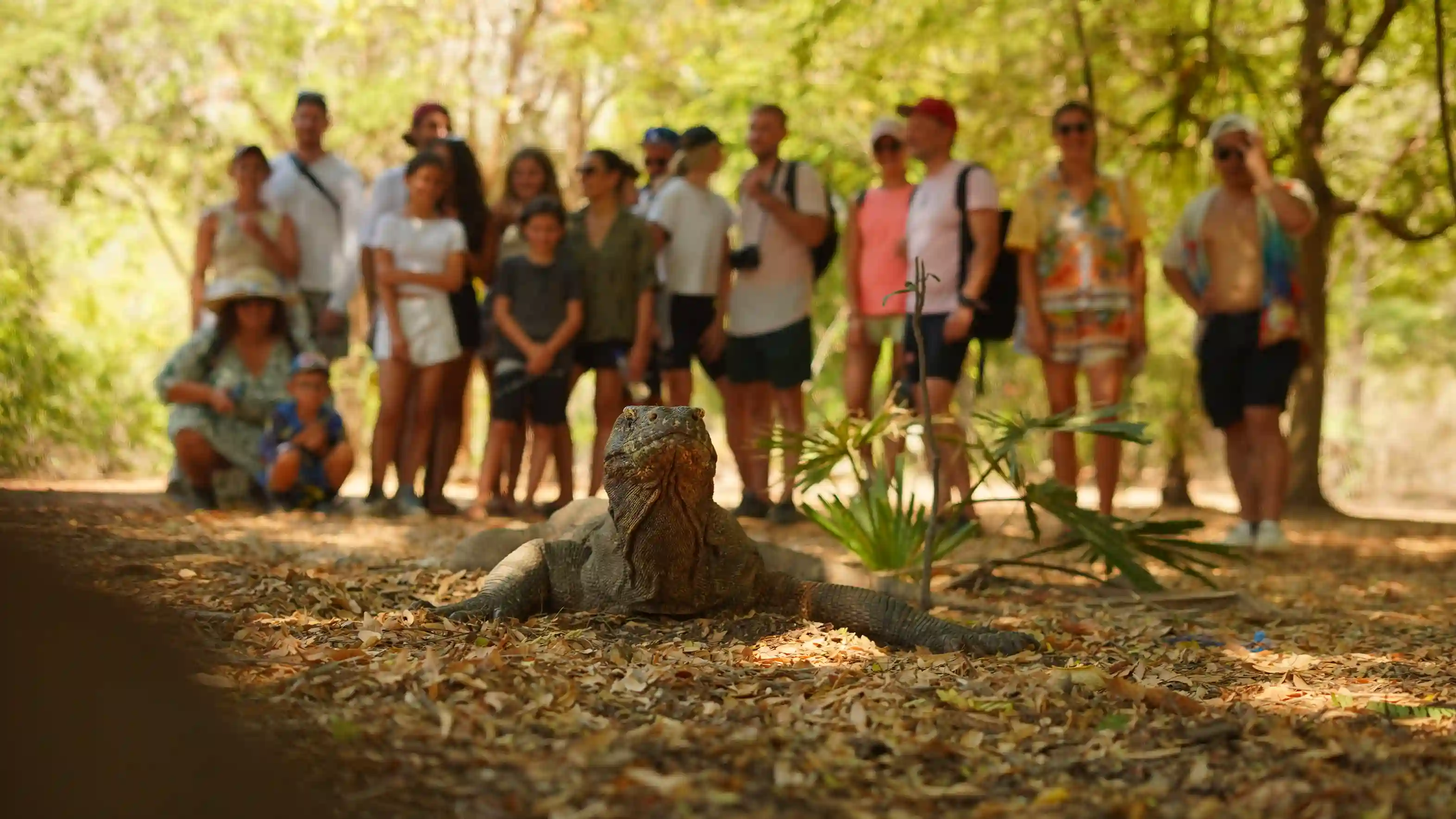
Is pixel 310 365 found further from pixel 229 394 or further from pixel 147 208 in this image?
pixel 147 208

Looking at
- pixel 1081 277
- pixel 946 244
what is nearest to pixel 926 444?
pixel 946 244

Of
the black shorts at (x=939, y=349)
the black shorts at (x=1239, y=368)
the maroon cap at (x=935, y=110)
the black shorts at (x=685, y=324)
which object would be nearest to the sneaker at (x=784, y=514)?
the black shorts at (x=685, y=324)

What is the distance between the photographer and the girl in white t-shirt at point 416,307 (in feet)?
27.5

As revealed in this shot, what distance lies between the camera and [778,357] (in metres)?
8.50

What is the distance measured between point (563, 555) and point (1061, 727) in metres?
2.13

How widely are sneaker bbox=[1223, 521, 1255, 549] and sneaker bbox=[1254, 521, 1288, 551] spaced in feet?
0.27

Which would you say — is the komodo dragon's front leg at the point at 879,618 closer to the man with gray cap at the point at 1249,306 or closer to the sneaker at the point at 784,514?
the sneaker at the point at 784,514

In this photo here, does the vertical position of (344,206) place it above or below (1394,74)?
Result: below

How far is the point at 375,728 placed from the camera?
296 centimetres

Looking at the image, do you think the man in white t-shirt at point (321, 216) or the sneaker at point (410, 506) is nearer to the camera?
the sneaker at point (410, 506)

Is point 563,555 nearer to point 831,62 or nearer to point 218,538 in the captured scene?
point 218,538

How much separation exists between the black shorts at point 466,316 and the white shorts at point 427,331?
0.09 metres

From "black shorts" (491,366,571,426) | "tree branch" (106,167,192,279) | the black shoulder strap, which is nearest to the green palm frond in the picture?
"black shorts" (491,366,571,426)

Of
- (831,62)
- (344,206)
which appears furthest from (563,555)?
(831,62)
